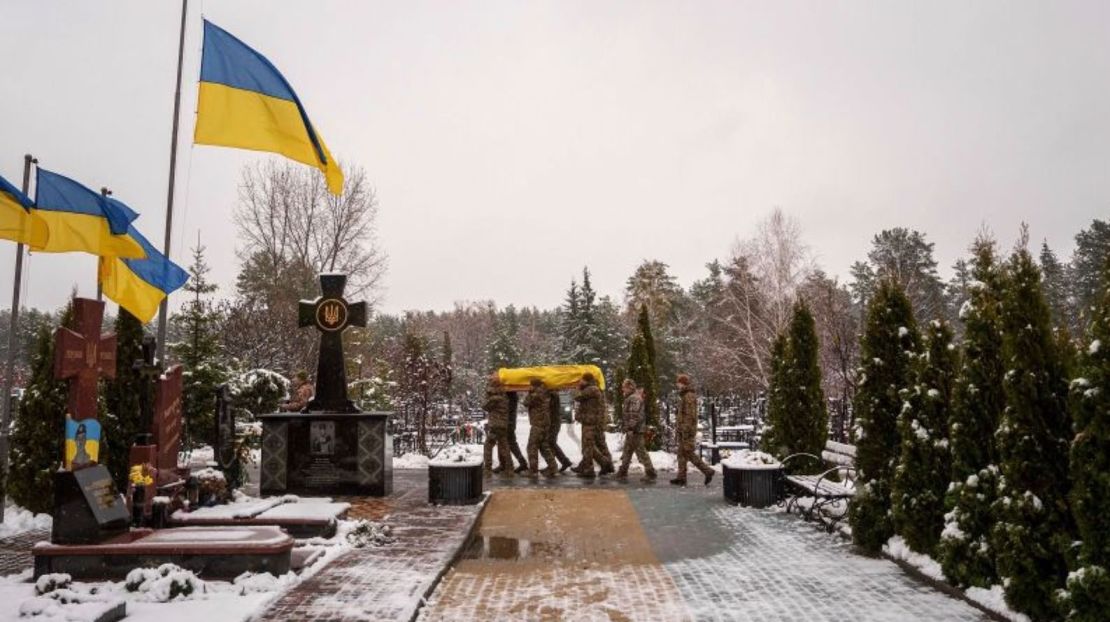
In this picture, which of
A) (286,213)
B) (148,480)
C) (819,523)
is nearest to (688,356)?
(286,213)

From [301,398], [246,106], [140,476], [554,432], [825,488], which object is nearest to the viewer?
[140,476]

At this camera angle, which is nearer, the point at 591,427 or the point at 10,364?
the point at 10,364

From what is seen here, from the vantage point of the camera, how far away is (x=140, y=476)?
822 cm

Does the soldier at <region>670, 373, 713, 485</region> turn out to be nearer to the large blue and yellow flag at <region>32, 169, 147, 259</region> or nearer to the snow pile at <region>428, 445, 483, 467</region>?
the snow pile at <region>428, 445, 483, 467</region>

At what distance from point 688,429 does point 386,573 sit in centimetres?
747

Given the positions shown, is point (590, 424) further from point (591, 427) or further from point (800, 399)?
point (800, 399)

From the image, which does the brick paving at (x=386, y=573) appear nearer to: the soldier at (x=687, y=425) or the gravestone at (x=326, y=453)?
the gravestone at (x=326, y=453)

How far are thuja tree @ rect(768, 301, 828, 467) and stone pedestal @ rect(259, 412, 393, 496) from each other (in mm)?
6533

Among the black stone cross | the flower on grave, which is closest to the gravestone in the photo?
the black stone cross

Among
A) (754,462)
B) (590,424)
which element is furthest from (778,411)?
(590,424)

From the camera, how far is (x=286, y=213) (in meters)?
28.6

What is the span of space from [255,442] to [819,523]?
12.6 m

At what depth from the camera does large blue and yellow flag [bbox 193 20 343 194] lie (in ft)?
→ 29.1

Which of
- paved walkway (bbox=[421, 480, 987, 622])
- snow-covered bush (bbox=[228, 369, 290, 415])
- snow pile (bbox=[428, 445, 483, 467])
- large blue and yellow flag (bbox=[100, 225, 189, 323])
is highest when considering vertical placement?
large blue and yellow flag (bbox=[100, 225, 189, 323])
